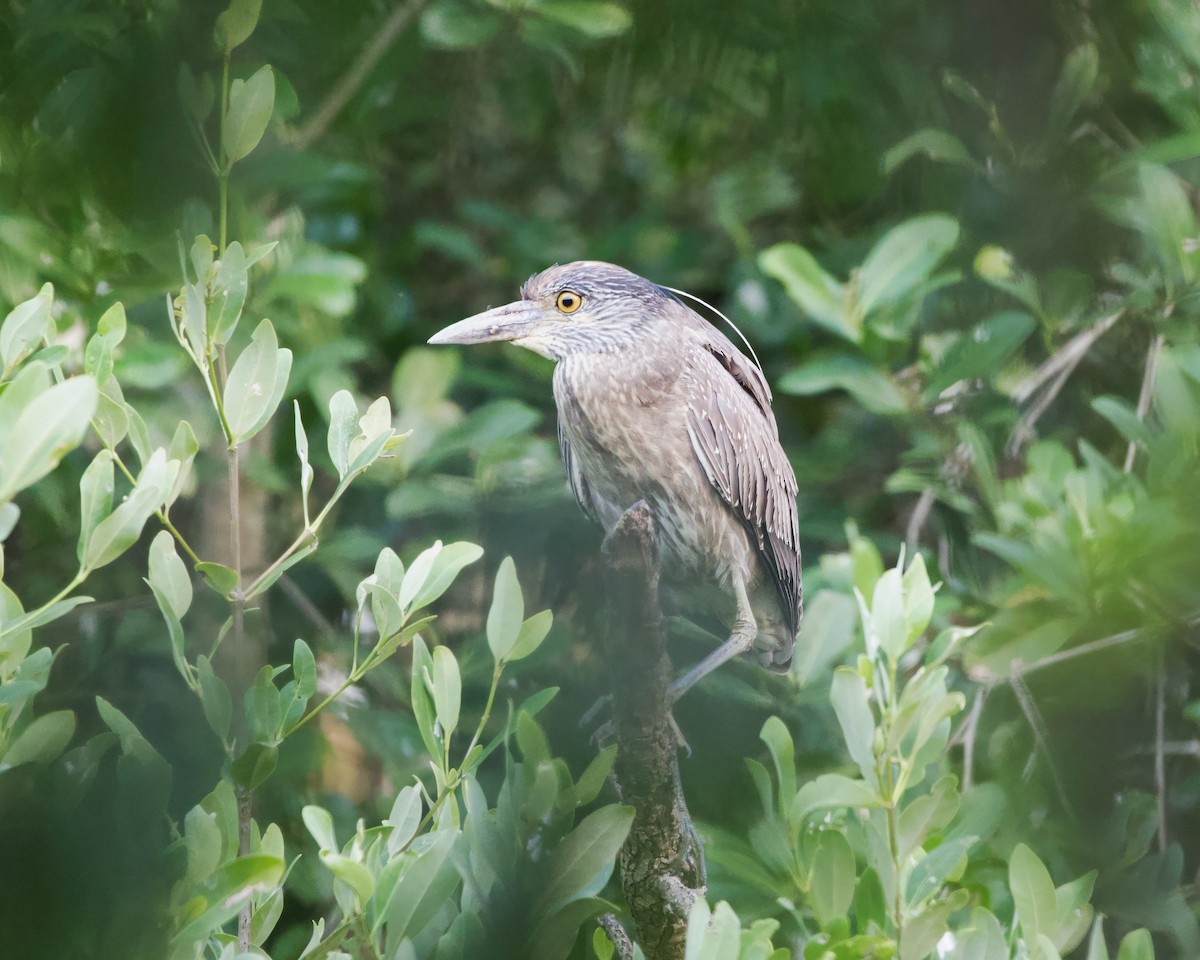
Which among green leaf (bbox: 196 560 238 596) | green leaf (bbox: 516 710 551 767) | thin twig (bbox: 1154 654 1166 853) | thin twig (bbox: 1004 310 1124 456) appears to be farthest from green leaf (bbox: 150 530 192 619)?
thin twig (bbox: 1004 310 1124 456)

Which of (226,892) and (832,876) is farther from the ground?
(226,892)

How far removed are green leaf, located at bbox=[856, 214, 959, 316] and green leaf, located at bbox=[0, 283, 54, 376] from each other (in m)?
1.30

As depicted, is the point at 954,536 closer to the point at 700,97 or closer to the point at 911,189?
the point at 911,189

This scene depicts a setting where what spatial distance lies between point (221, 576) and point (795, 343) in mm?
1740

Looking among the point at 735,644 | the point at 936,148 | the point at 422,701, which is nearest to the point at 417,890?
the point at 422,701

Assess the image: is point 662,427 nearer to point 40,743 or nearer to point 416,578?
point 416,578

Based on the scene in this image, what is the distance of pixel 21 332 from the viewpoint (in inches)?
30.4

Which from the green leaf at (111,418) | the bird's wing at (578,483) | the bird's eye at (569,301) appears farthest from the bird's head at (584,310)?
the green leaf at (111,418)

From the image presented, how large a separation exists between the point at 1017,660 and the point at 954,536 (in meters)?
0.30

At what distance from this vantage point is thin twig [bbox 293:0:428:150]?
1.84 m

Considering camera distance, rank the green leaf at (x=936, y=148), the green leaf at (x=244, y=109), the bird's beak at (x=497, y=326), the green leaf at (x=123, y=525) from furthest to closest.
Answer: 1. the green leaf at (x=936, y=148)
2. the bird's beak at (x=497, y=326)
3. the green leaf at (x=244, y=109)
4. the green leaf at (x=123, y=525)

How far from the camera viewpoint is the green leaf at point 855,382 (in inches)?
72.8

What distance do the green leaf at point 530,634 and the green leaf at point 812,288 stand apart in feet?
3.51

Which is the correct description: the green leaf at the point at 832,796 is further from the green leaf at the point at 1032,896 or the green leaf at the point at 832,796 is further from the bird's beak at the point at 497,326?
the bird's beak at the point at 497,326
